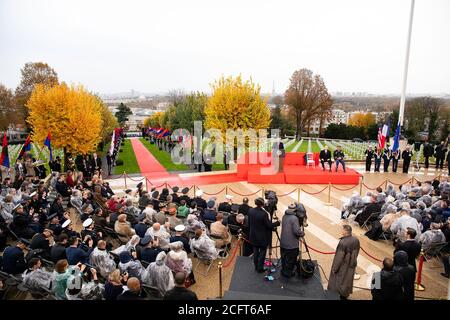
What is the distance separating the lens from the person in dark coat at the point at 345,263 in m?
6.15

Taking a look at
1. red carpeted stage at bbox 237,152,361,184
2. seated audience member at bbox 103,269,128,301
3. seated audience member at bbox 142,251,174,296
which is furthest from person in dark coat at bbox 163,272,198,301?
red carpeted stage at bbox 237,152,361,184

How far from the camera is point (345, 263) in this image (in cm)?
629

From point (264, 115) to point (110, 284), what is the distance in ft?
57.7

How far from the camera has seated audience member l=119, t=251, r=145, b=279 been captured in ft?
21.1

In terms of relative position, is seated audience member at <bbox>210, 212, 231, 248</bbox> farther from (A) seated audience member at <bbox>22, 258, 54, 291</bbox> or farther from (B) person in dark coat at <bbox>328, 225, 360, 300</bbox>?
(A) seated audience member at <bbox>22, 258, 54, 291</bbox>

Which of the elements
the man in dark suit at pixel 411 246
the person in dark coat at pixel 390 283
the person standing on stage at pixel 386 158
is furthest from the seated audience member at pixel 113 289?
the person standing on stage at pixel 386 158

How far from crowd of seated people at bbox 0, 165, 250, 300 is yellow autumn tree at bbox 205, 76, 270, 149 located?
33.8ft

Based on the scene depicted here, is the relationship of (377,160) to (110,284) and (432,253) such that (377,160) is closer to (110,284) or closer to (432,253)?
(432,253)

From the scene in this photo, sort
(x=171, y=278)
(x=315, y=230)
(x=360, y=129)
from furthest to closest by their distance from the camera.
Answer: (x=360, y=129)
(x=315, y=230)
(x=171, y=278)

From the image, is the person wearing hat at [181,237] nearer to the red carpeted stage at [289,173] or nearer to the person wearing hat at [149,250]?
the person wearing hat at [149,250]
